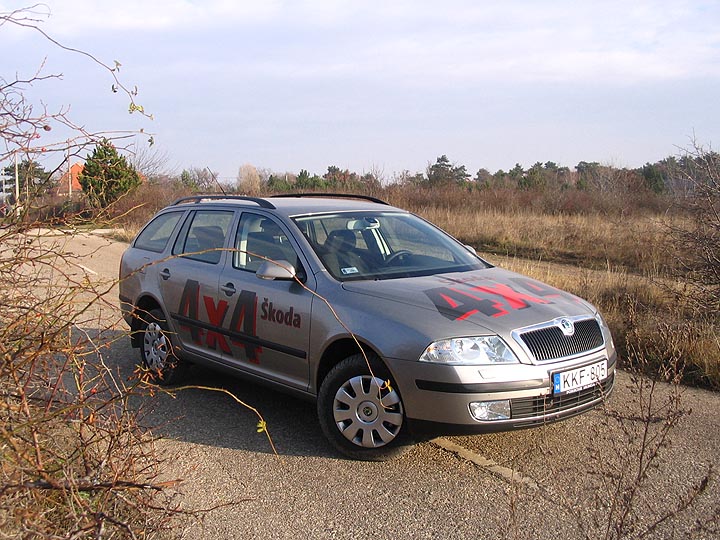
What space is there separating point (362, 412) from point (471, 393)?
75 centimetres

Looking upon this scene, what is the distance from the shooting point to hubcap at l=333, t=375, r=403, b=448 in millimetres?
4586

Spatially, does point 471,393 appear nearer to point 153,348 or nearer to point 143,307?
point 153,348

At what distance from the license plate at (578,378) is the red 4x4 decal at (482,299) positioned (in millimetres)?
511

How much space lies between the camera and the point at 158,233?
7.16 metres

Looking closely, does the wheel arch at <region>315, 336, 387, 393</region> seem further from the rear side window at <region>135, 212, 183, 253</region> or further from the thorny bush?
the rear side window at <region>135, 212, 183, 253</region>

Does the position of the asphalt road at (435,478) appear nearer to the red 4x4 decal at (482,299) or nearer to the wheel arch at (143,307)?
the red 4x4 decal at (482,299)

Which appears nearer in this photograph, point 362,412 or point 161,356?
point 362,412

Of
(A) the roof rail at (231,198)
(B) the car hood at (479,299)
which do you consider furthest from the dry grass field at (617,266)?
(A) the roof rail at (231,198)

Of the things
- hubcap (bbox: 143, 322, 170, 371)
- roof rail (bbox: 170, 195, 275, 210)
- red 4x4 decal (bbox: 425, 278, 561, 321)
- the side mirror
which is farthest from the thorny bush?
hubcap (bbox: 143, 322, 170, 371)

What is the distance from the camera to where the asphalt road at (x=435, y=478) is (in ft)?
12.5

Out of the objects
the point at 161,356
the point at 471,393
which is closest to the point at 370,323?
the point at 471,393

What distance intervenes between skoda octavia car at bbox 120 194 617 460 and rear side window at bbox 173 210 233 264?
0.05 feet

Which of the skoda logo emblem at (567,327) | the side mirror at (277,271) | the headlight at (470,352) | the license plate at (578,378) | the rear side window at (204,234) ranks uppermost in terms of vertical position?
the rear side window at (204,234)

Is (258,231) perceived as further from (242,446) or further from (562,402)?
(562,402)
